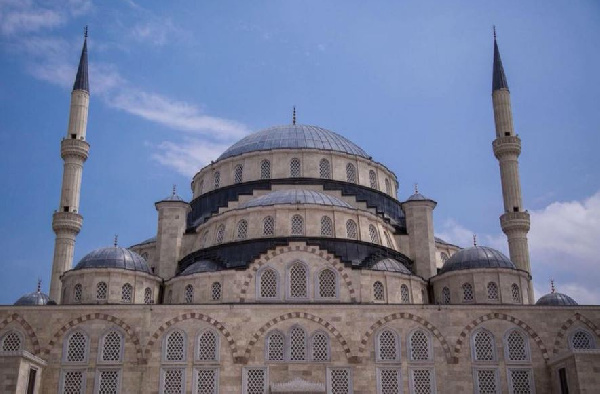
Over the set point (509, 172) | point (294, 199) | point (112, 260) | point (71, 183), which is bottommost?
point (112, 260)

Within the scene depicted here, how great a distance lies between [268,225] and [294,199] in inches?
51.5

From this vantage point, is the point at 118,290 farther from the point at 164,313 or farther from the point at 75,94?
the point at 75,94

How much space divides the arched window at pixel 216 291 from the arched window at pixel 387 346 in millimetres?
5221

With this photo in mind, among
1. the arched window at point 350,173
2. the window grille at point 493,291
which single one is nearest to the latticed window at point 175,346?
the window grille at point 493,291

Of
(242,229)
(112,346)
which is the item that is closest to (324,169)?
(242,229)

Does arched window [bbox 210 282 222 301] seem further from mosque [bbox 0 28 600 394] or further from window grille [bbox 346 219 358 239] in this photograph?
window grille [bbox 346 219 358 239]

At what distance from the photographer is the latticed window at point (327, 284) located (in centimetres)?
2144

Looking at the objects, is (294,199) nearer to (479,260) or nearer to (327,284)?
(327,284)

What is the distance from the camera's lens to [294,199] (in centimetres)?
2409

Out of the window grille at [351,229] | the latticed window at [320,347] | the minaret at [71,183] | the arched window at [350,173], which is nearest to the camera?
the latticed window at [320,347]

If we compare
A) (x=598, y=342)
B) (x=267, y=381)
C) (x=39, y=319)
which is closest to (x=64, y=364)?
(x=39, y=319)

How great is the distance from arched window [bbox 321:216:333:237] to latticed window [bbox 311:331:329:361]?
4518 millimetres

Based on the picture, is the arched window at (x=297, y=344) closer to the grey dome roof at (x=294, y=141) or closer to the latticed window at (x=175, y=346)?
the latticed window at (x=175, y=346)

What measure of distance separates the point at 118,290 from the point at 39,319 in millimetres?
2671
